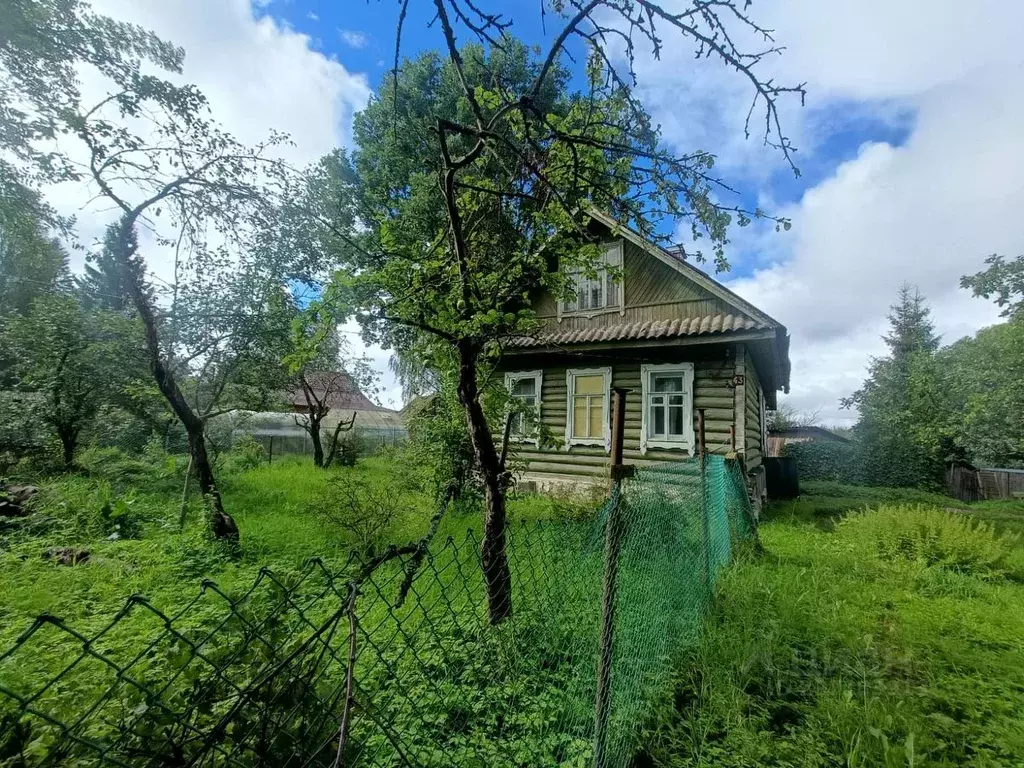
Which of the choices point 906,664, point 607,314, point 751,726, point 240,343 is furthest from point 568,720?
point 607,314

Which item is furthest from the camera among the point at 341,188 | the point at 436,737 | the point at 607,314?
the point at 341,188

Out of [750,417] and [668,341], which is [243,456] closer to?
[668,341]

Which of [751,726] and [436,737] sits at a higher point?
[436,737]

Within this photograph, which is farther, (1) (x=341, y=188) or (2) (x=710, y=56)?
(1) (x=341, y=188)

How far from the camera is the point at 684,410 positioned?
8.30m

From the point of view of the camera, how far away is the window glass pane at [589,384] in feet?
30.7

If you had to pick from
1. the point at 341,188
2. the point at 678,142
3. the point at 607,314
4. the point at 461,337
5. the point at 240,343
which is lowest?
the point at 461,337

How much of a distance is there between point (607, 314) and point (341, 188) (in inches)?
410

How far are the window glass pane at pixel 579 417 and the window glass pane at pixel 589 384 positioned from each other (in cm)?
19

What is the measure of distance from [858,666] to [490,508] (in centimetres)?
284

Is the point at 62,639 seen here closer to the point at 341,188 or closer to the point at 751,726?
the point at 751,726

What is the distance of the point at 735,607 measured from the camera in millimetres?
3758

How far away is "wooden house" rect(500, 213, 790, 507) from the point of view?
7.88 meters

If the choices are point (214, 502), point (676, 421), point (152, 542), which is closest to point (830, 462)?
point (676, 421)
